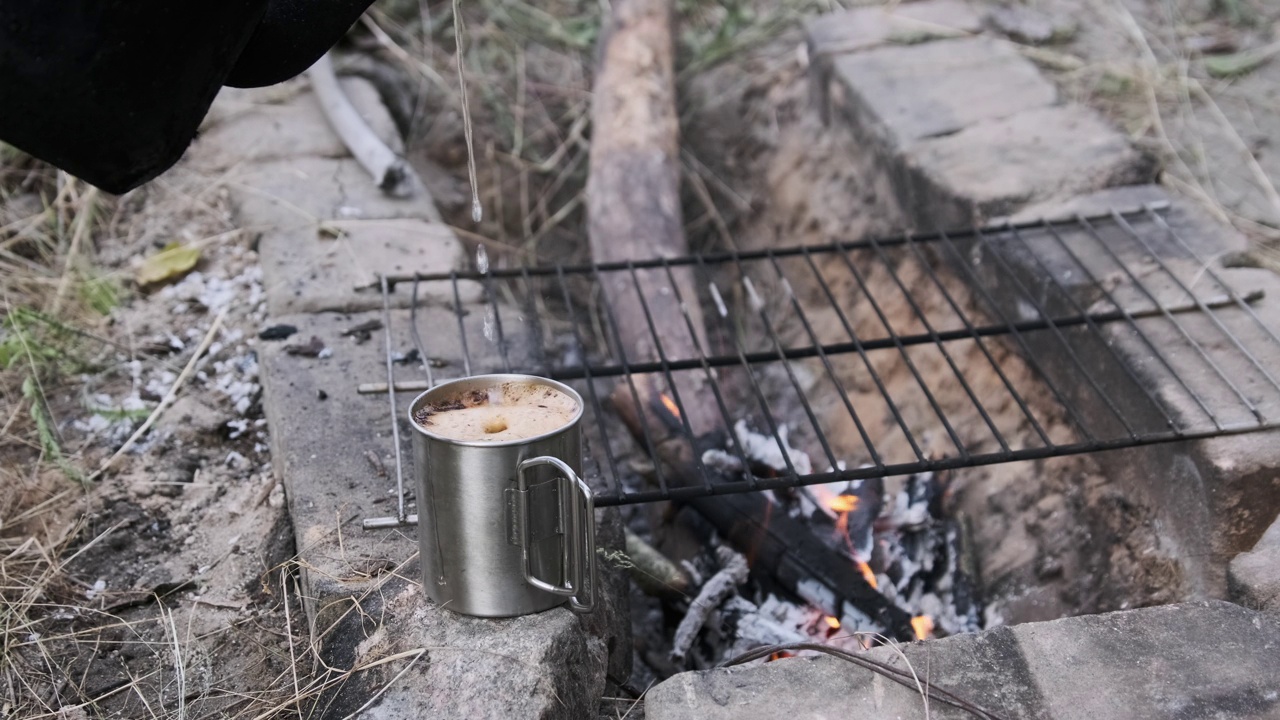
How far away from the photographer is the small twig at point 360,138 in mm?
3039

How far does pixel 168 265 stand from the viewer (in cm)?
270

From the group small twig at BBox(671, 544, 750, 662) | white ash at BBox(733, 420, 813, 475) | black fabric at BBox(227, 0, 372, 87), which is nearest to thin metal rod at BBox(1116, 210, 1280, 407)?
white ash at BBox(733, 420, 813, 475)

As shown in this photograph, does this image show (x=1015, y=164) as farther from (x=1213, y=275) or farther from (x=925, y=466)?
(x=925, y=466)

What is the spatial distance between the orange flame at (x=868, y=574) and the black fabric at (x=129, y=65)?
4.88 ft

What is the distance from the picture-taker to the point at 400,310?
2459 mm

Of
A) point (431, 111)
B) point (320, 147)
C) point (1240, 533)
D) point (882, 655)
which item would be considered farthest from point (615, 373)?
point (431, 111)

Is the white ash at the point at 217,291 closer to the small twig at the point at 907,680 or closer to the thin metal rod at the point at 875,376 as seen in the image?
the thin metal rod at the point at 875,376

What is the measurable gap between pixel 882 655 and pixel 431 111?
288 centimetres

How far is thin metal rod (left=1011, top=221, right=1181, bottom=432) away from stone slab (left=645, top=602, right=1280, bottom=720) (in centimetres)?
49

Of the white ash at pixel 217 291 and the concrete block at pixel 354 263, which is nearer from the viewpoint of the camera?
the concrete block at pixel 354 263

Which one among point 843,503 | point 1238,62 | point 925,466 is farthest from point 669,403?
point 1238,62

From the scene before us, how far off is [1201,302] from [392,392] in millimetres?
1681

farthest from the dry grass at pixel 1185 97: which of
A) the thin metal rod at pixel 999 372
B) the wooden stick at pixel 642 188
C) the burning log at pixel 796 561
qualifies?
the burning log at pixel 796 561

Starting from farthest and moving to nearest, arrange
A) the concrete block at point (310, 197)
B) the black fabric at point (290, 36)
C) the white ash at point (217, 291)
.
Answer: the concrete block at point (310, 197), the white ash at point (217, 291), the black fabric at point (290, 36)
